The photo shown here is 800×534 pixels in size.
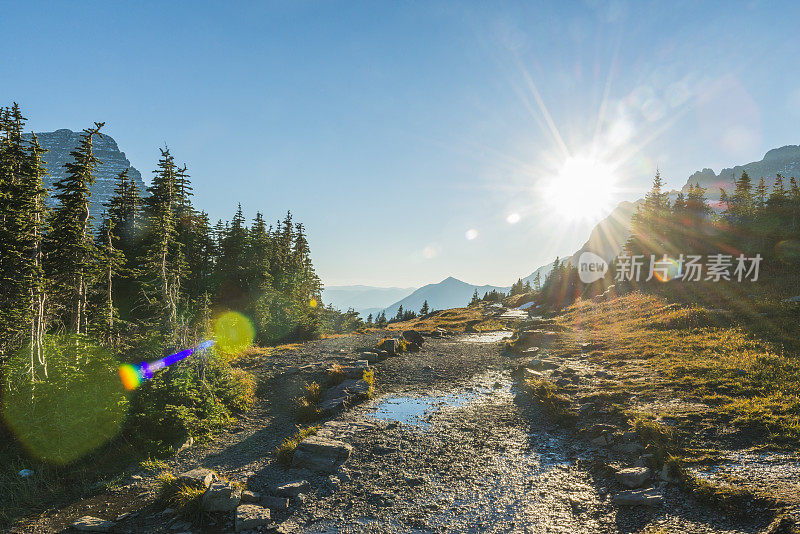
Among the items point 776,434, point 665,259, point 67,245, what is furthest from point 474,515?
point 665,259

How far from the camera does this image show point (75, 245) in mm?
13070

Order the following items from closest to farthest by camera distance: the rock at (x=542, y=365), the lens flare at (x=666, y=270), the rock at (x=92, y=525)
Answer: the rock at (x=92, y=525), the rock at (x=542, y=365), the lens flare at (x=666, y=270)

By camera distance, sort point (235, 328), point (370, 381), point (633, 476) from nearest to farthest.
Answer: point (633, 476), point (370, 381), point (235, 328)

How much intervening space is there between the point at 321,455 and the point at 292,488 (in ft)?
4.81

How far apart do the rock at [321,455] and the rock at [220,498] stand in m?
2.14

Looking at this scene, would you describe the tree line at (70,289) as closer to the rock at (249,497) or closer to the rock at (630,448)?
the rock at (249,497)

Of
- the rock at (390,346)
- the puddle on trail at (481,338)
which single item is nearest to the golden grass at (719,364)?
the puddle on trail at (481,338)

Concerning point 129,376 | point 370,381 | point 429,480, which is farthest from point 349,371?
point 129,376

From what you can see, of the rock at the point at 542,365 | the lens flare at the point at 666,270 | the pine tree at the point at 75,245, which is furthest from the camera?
the lens flare at the point at 666,270

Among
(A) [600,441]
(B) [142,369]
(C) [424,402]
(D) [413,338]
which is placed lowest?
(A) [600,441]

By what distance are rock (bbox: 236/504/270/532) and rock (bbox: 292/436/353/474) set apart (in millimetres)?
2177

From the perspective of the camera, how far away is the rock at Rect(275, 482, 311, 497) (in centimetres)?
827

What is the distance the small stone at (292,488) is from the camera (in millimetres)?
8273

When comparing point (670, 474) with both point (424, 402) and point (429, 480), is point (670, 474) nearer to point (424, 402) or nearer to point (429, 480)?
point (429, 480)
